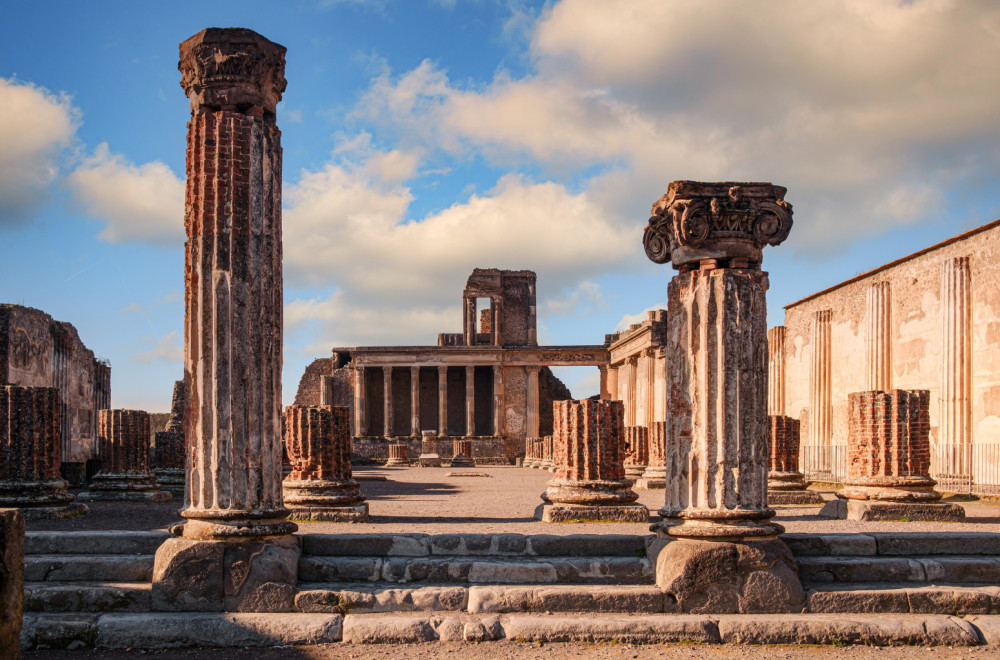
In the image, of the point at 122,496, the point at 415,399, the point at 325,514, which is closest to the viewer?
the point at 325,514

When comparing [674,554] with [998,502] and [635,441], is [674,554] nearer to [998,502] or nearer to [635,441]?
[998,502]

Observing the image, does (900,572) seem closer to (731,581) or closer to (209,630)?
(731,581)

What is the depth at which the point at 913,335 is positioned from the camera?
20.8 m

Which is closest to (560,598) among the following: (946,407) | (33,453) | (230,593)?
(230,593)

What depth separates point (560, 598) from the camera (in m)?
6.30

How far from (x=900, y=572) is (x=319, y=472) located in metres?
7.01

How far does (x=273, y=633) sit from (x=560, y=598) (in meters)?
2.07

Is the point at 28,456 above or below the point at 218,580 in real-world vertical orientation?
above

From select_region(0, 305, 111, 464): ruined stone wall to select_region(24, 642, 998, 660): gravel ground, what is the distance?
15.2 metres

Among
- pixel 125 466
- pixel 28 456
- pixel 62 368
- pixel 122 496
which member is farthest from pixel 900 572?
pixel 62 368

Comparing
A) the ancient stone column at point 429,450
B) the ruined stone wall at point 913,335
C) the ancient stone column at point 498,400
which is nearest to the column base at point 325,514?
the ruined stone wall at point 913,335

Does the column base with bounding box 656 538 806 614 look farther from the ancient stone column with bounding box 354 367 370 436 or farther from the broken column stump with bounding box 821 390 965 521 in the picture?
the ancient stone column with bounding box 354 367 370 436

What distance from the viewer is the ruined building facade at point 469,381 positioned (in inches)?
1622

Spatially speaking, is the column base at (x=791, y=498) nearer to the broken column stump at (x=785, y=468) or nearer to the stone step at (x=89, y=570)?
the broken column stump at (x=785, y=468)
